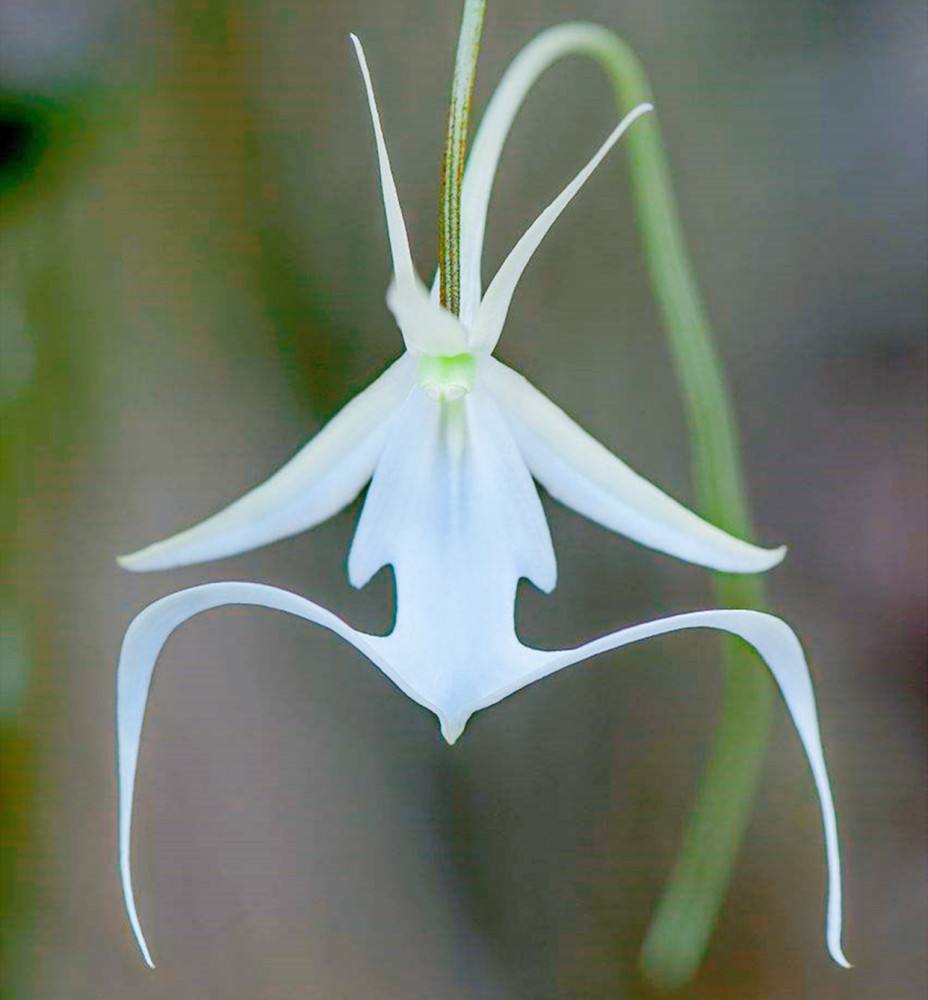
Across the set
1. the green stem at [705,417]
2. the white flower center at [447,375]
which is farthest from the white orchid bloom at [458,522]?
the green stem at [705,417]

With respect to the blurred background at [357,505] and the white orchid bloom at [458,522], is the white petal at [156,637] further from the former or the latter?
the blurred background at [357,505]

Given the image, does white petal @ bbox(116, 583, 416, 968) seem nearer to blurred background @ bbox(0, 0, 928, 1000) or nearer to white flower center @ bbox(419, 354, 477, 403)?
white flower center @ bbox(419, 354, 477, 403)

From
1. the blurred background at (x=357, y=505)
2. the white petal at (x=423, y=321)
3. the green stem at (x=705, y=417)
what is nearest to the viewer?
the white petal at (x=423, y=321)

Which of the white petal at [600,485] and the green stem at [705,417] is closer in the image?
the white petal at [600,485]

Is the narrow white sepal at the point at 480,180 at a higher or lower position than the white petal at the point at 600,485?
higher

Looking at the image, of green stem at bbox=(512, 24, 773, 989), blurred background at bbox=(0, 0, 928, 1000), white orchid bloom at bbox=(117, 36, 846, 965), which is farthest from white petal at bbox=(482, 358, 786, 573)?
blurred background at bbox=(0, 0, 928, 1000)

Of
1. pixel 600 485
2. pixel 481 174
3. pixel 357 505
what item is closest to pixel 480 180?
pixel 481 174

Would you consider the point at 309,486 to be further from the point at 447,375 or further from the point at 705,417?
the point at 705,417

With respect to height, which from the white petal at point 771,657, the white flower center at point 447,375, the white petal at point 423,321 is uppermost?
the white petal at point 423,321
